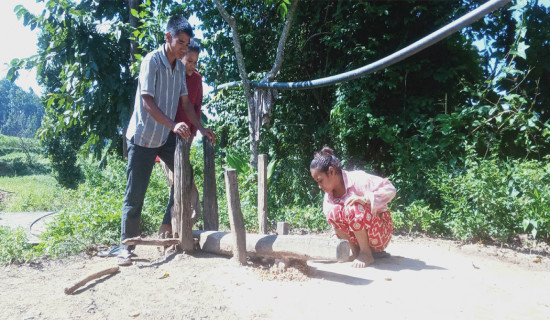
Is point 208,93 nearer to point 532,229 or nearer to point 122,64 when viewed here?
point 122,64

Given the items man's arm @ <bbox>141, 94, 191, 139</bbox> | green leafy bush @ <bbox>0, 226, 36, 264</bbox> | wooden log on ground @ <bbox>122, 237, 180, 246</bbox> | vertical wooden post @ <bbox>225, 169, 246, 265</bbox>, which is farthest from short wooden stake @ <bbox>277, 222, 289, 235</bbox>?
green leafy bush @ <bbox>0, 226, 36, 264</bbox>

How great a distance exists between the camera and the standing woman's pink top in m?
3.35

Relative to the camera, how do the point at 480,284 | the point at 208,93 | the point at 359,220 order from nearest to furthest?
the point at 480,284 → the point at 359,220 → the point at 208,93

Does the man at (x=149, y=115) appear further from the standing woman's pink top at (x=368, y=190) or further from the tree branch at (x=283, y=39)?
the tree branch at (x=283, y=39)

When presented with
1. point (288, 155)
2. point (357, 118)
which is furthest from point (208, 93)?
point (357, 118)

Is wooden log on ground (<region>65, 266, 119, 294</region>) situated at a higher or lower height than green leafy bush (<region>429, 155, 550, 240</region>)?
lower

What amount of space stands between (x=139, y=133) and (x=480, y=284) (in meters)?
2.83

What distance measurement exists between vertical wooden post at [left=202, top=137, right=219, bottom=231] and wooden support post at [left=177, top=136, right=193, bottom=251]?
0.24m

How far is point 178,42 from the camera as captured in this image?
11.8 feet

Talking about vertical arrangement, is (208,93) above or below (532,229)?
above

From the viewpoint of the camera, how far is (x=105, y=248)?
178 inches

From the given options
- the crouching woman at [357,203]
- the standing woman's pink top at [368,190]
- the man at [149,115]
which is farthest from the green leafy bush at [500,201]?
the man at [149,115]

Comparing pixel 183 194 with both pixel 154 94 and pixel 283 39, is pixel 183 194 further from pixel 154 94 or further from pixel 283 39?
pixel 283 39

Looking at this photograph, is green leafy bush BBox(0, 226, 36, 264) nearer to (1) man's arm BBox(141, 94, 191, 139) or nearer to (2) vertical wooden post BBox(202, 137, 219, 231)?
(2) vertical wooden post BBox(202, 137, 219, 231)
